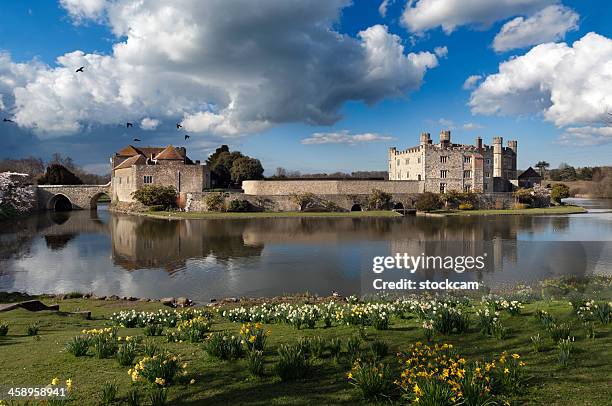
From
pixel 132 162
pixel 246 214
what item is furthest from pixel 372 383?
pixel 132 162

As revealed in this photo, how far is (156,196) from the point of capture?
5456 cm

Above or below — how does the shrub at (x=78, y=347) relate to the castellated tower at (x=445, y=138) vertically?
below

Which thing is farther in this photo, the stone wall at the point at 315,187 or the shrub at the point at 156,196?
the stone wall at the point at 315,187

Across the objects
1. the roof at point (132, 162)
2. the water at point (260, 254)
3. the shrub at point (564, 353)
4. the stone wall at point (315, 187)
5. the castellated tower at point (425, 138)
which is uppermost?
the castellated tower at point (425, 138)

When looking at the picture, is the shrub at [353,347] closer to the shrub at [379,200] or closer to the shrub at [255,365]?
the shrub at [255,365]

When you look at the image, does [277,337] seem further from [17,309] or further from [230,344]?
[17,309]

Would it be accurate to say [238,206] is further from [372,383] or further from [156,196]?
[372,383]

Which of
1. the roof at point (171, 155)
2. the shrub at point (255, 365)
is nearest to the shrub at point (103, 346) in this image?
the shrub at point (255, 365)

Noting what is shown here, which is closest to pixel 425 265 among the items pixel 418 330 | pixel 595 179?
pixel 418 330

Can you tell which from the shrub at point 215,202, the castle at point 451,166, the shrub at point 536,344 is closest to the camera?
the shrub at point 536,344

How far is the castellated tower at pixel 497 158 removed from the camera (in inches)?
2557

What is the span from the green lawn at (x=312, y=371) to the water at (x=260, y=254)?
774 cm

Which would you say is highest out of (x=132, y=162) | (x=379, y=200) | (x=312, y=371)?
(x=132, y=162)

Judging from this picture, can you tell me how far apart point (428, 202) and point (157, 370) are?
52.2 meters
